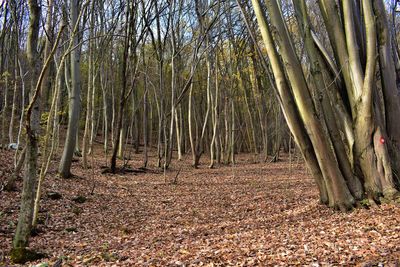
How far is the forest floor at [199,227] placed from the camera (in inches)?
162

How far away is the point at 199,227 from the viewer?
655cm

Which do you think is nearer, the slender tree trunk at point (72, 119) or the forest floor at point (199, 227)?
the forest floor at point (199, 227)

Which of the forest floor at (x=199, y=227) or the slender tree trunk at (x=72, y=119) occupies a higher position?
the slender tree trunk at (x=72, y=119)

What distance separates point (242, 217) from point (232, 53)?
612 inches

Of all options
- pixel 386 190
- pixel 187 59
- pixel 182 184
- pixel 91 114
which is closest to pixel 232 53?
pixel 187 59

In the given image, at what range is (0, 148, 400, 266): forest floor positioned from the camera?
411 cm

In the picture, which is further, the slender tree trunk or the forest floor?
the slender tree trunk

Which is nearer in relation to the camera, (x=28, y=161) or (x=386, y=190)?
(x=28, y=161)

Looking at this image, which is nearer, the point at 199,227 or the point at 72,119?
the point at 199,227

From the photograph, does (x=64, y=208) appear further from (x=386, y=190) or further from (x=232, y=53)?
(x=232, y=53)

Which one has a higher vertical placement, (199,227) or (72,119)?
(72,119)

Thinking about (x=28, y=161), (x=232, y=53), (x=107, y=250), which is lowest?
(x=107, y=250)

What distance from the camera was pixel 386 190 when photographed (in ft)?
20.2

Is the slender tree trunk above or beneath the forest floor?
Result: above
